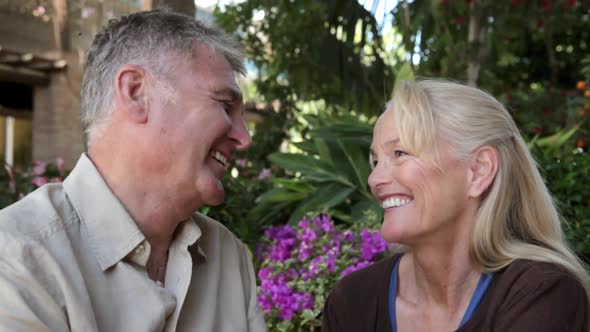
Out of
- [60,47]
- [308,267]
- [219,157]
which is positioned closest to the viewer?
[219,157]

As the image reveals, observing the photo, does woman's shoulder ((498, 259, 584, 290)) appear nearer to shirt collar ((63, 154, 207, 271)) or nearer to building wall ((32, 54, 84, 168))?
shirt collar ((63, 154, 207, 271))

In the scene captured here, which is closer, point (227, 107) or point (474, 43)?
point (227, 107)

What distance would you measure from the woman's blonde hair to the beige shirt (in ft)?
2.53

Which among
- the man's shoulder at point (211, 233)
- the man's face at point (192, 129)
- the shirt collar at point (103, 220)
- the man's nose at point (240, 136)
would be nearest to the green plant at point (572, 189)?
the man's shoulder at point (211, 233)

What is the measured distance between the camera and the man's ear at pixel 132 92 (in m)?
1.79

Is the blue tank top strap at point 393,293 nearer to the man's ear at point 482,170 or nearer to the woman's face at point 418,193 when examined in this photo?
the woman's face at point 418,193

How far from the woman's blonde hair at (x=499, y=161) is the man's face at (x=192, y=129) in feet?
2.09

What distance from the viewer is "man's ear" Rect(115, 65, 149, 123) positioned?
1.79 m

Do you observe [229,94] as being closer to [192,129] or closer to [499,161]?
[192,129]

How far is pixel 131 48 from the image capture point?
6.04 feet

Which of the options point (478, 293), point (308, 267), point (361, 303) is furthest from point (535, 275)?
point (308, 267)

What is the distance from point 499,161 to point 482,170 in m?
0.07

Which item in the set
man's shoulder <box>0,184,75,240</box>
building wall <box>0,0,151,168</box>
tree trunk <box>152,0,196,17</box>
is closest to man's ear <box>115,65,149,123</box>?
man's shoulder <box>0,184,75,240</box>

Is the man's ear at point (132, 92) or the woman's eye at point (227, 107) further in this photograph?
the woman's eye at point (227, 107)
